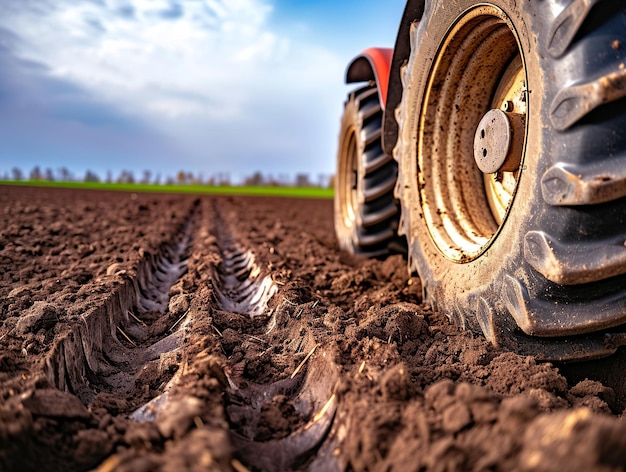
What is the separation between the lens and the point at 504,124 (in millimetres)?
2102

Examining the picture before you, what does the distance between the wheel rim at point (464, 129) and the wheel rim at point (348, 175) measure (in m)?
2.32

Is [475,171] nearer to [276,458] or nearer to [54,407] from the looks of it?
[276,458]

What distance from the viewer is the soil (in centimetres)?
125

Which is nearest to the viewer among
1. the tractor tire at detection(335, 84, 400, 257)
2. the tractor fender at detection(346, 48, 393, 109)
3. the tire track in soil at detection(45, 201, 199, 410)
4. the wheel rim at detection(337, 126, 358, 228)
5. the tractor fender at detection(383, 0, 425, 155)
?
the tire track in soil at detection(45, 201, 199, 410)

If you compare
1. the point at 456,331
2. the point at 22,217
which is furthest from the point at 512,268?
the point at 22,217

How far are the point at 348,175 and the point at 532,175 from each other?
3.50 metres

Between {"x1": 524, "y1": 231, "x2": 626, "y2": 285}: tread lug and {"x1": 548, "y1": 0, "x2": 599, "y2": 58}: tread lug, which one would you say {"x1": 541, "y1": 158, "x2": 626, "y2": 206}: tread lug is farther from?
{"x1": 548, "y1": 0, "x2": 599, "y2": 58}: tread lug

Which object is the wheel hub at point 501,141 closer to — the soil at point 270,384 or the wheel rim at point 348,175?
the soil at point 270,384

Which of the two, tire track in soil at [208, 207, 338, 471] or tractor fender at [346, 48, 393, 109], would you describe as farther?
tractor fender at [346, 48, 393, 109]

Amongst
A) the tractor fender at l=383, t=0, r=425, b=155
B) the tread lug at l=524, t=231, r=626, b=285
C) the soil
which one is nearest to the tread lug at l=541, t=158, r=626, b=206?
the tread lug at l=524, t=231, r=626, b=285

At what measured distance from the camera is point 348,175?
5.27 meters

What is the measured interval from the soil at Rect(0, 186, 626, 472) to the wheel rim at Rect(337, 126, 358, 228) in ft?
5.32

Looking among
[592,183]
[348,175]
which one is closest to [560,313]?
[592,183]

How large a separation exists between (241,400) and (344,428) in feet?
1.65
